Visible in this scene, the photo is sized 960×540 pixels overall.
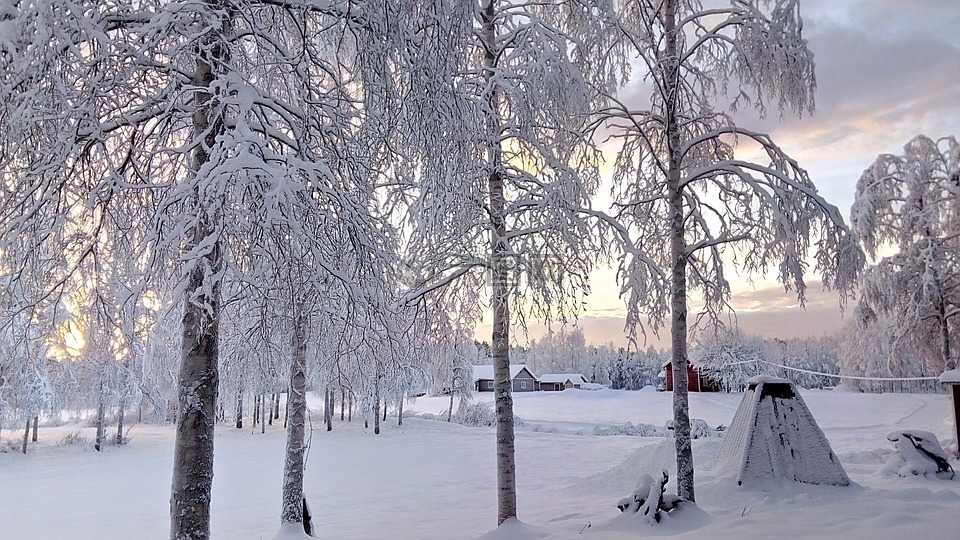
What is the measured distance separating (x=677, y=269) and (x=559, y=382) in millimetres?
68970

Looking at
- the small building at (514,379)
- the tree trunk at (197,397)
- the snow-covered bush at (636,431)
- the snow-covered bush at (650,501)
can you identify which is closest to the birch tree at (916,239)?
the snow-covered bush at (650,501)

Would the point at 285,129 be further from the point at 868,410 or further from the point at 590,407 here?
the point at 590,407

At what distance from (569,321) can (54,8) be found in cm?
572

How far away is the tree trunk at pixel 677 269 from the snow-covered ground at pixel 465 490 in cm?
94

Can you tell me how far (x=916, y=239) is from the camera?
44.7 feet

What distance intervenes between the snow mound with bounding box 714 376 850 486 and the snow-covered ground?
267mm

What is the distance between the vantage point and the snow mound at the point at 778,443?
7520 mm

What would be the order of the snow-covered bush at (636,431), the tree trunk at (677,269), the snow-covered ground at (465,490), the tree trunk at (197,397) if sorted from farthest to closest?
the snow-covered bush at (636,431) → the tree trunk at (677,269) → the snow-covered ground at (465,490) → the tree trunk at (197,397)

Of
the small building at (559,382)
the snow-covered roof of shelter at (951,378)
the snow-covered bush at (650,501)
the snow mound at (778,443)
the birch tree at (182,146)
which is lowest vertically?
the small building at (559,382)

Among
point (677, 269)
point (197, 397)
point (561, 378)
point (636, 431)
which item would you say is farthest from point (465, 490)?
point (561, 378)

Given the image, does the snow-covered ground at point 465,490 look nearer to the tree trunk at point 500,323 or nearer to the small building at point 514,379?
the tree trunk at point 500,323

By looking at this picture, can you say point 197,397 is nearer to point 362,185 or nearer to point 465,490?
point 362,185

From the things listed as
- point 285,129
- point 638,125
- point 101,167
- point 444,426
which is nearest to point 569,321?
point 638,125

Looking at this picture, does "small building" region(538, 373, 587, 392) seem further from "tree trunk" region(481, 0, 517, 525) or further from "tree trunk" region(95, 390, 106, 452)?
"tree trunk" region(481, 0, 517, 525)
